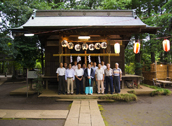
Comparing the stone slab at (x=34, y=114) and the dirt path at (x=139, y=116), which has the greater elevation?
the stone slab at (x=34, y=114)

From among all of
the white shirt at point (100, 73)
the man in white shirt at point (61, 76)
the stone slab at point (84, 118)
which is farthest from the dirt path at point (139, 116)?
the man in white shirt at point (61, 76)

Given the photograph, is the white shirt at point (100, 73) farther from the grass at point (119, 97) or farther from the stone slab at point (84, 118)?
the stone slab at point (84, 118)

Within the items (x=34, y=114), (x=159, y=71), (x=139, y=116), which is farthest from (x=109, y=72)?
(x=159, y=71)

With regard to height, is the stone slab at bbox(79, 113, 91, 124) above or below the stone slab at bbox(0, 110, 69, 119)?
above

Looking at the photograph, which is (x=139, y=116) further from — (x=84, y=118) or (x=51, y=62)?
(x=51, y=62)

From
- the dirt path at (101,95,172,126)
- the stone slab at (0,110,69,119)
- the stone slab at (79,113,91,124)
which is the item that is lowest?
the dirt path at (101,95,172,126)

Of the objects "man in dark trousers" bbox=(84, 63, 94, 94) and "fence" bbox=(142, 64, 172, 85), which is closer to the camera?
"man in dark trousers" bbox=(84, 63, 94, 94)

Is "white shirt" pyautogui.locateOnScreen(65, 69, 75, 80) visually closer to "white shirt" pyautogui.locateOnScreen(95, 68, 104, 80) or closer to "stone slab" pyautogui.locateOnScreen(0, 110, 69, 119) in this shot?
"white shirt" pyautogui.locateOnScreen(95, 68, 104, 80)

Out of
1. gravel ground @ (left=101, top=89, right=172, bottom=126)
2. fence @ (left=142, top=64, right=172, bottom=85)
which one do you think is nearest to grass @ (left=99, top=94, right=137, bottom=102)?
gravel ground @ (left=101, top=89, right=172, bottom=126)

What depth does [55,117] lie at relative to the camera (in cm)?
415

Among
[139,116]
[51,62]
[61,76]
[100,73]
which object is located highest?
[51,62]

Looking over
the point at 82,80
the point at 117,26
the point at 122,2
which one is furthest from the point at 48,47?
the point at 122,2

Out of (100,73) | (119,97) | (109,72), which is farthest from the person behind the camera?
(109,72)

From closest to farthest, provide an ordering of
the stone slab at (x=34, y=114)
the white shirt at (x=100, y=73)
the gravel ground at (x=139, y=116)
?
Result: the gravel ground at (x=139, y=116) < the stone slab at (x=34, y=114) < the white shirt at (x=100, y=73)
